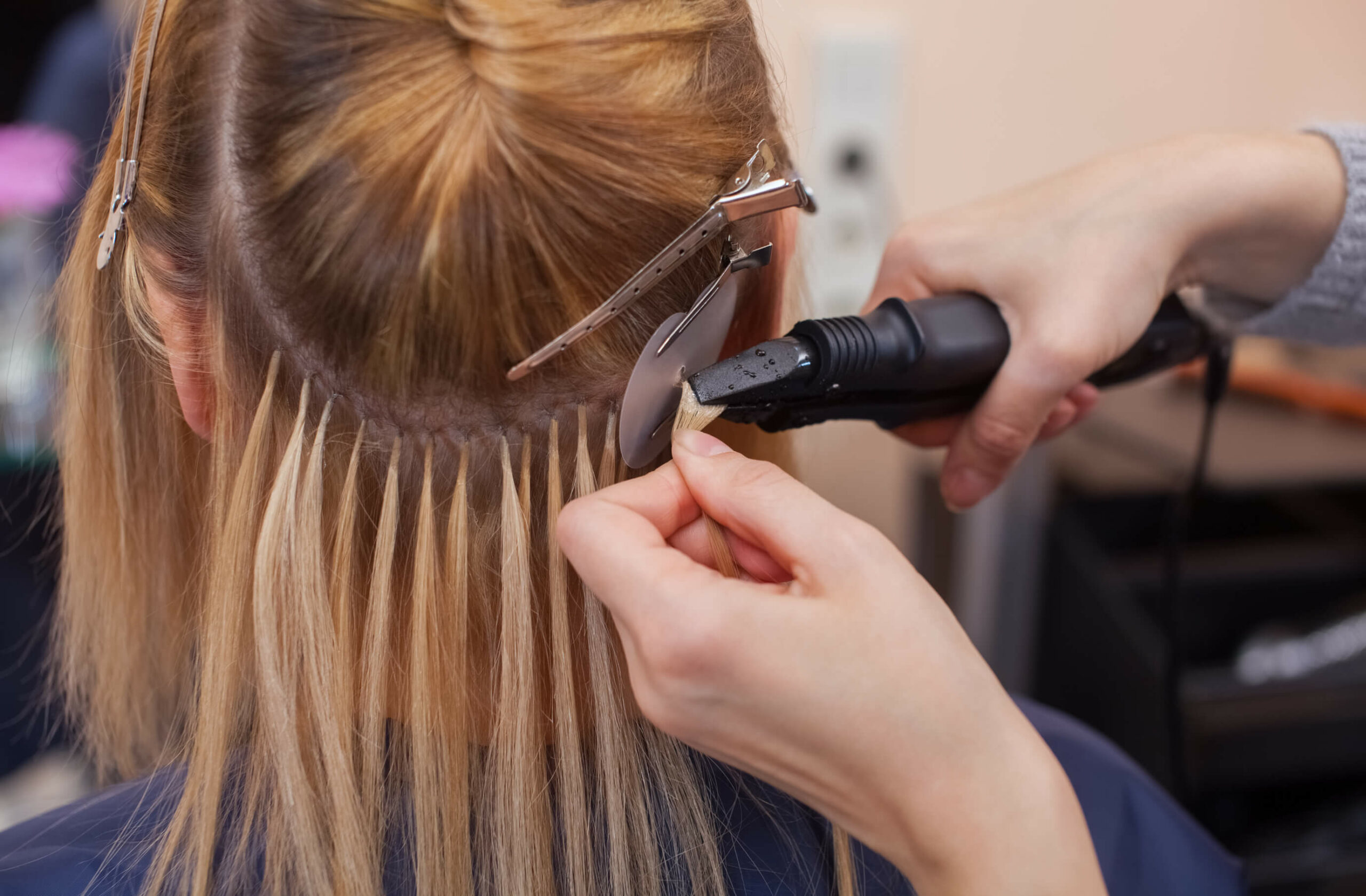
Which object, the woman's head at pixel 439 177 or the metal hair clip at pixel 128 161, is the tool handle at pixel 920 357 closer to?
the woman's head at pixel 439 177

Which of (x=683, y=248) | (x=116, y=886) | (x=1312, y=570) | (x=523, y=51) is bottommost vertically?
(x=1312, y=570)

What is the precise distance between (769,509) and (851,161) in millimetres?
1186

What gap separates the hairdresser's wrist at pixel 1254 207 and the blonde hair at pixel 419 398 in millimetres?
356

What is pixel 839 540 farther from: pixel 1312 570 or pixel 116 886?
pixel 1312 570

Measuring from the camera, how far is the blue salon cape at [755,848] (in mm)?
549

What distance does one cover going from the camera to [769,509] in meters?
0.41

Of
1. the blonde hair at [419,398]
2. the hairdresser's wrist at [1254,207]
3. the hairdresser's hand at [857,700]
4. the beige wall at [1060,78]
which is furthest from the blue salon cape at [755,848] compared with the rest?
the beige wall at [1060,78]

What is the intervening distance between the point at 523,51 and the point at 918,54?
3.86 feet

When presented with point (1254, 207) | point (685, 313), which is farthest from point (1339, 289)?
point (685, 313)

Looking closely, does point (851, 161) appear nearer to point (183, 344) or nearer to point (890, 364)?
point (890, 364)

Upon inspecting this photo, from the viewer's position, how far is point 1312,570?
1199mm

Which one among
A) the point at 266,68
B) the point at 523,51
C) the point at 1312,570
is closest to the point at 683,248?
the point at 523,51

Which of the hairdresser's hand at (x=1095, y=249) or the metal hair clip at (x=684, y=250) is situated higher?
the metal hair clip at (x=684, y=250)

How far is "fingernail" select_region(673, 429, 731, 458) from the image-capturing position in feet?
1.52
